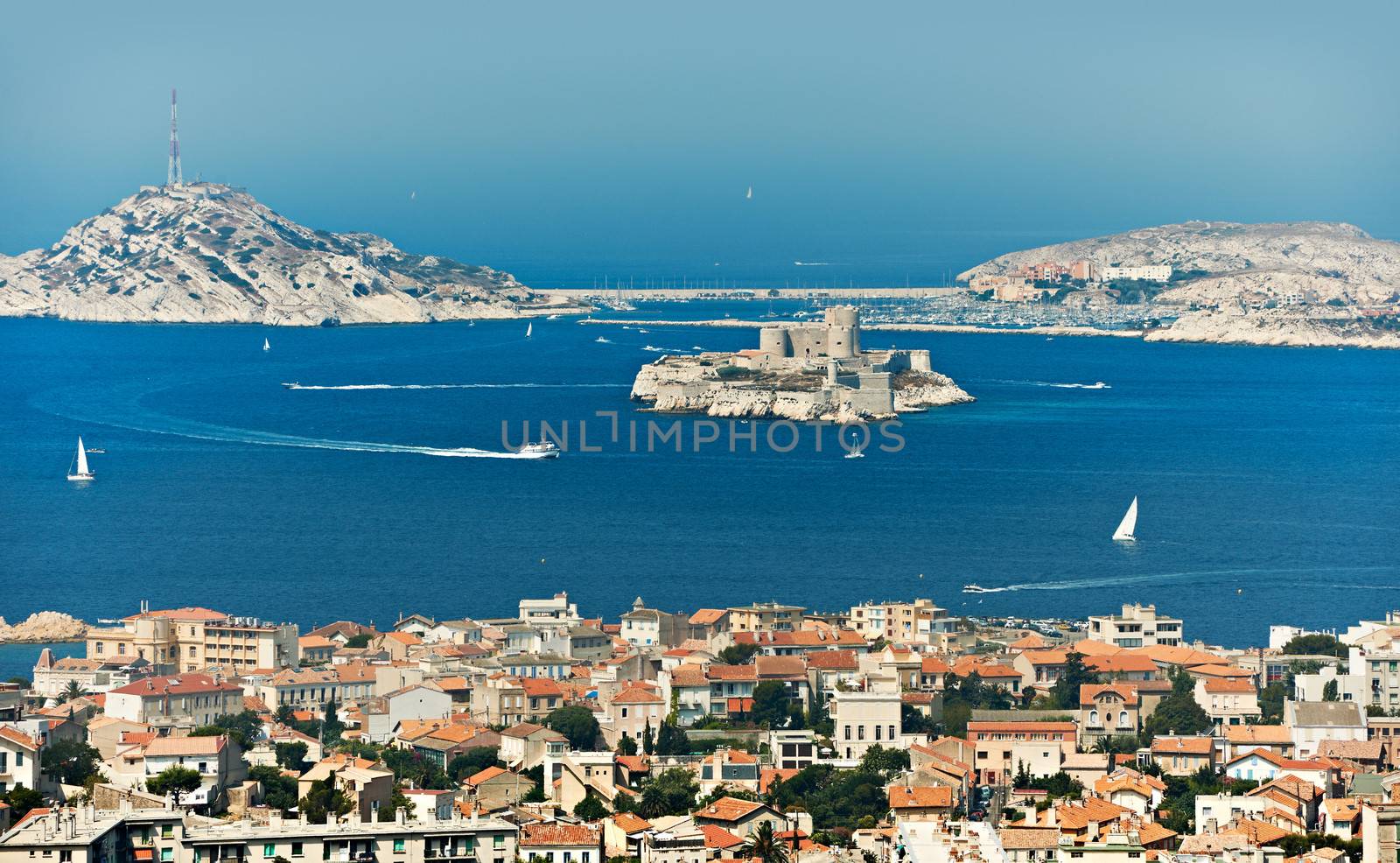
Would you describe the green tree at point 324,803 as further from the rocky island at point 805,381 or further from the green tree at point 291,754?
the rocky island at point 805,381

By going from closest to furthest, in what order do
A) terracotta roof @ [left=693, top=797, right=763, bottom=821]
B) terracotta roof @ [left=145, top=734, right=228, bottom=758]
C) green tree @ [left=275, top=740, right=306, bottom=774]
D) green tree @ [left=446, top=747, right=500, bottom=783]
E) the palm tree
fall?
the palm tree, terracotta roof @ [left=693, top=797, right=763, bottom=821], terracotta roof @ [left=145, top=734, right=228, bottom=758], green tree @ [left=275, top=740, right=306, bottom=774], green tree @ [left=446, top=747, right=500, bottom=783]

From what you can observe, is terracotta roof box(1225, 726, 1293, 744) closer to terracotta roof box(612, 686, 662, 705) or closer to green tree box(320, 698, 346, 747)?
terracotta roof box(612, 686, 662, 705)

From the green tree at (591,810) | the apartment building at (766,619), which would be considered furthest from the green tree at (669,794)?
the apartment building at (766,619)

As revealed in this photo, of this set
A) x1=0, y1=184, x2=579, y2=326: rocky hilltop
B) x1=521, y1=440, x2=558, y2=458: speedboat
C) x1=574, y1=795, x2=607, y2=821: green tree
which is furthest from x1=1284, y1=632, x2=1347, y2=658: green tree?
x1=0, y1=184, x2=579, y2=326: rocky hilltop

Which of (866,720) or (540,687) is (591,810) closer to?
(866,720)

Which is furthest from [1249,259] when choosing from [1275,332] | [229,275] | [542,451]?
[542,451]

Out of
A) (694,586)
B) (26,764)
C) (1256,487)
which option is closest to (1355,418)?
(1256,487)
